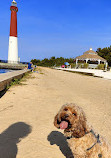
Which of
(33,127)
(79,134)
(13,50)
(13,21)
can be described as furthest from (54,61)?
(79,134)

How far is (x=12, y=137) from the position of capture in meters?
3.00

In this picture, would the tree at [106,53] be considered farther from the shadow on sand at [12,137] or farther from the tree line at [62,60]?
the shadow on sand at [12,137]

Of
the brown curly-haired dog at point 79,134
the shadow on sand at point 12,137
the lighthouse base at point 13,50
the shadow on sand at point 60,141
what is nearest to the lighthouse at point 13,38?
the lighthouse base at point 13,50

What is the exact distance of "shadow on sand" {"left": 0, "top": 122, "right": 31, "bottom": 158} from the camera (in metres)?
2.53

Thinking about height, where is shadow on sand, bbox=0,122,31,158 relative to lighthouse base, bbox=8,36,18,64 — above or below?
below

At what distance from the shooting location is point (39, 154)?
8.44 ft

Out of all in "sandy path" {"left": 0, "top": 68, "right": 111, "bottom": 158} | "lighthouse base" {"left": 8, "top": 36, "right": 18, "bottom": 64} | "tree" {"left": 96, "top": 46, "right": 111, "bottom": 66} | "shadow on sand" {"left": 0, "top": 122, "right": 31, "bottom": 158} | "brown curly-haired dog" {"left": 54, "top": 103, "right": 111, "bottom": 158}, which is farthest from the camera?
"tree" {"left": 96, "top": 46, "right": 111, "bottom": 66}

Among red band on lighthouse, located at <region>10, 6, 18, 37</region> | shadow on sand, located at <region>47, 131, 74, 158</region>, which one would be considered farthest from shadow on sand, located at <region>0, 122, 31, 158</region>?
red band on lighthouse, located at <region>10, 6, 18, 37</region>

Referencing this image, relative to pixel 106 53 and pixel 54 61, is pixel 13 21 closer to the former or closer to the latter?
pixel 54 61

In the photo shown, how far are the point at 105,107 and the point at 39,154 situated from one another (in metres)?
3.91

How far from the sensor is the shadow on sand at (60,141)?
2.71 meters

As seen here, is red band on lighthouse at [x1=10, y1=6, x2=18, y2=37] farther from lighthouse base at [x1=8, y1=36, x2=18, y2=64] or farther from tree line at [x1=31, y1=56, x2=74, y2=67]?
tree line at [x1=31, y1=56, x2=74, y2=67]

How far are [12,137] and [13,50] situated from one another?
36786 mm

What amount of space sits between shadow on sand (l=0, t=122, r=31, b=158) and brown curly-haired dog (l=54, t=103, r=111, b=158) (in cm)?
126
